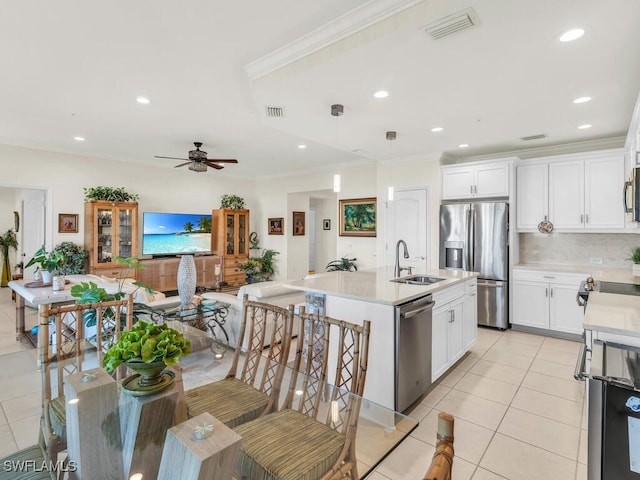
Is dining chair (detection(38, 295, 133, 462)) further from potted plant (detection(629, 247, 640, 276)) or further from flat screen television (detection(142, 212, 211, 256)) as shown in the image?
potted plant (detection(629, 247, 640, 276))

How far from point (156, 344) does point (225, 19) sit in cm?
208

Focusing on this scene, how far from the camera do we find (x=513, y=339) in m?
4.31

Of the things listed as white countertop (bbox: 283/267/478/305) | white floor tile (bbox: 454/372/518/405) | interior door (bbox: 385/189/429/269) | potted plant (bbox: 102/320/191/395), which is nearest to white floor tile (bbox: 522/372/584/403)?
white floor tile (bbox: 454/372/518/405)

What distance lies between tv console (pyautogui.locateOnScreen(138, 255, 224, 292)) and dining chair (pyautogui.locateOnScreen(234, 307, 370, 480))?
5347mm

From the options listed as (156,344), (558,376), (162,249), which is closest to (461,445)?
(558,376)

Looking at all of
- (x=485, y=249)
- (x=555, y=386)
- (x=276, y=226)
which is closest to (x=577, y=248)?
(x=485, y=249)

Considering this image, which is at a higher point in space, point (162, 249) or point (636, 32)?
point (636, 32)

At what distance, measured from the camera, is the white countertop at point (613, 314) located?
1.67 meters

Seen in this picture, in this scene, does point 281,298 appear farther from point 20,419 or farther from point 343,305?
point 20,419

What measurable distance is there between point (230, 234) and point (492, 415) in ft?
21.1

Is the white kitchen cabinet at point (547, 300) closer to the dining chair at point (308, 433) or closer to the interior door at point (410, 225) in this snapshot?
the interior door at point (410, 225)

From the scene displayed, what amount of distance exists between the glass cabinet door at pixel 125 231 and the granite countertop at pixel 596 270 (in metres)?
6.55

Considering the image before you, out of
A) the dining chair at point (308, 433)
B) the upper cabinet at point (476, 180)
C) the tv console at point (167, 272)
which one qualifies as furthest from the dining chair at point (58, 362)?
the upper cabinet at point (476, 180)

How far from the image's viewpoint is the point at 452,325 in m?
3.17
